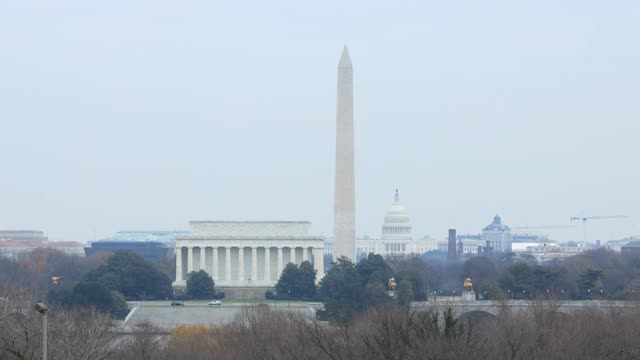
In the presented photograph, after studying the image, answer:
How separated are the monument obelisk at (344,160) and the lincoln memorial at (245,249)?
622cm

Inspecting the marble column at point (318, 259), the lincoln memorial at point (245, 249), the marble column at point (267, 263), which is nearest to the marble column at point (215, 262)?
the lincoln memorial at point (245, 249)

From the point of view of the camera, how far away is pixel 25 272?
5197 inches

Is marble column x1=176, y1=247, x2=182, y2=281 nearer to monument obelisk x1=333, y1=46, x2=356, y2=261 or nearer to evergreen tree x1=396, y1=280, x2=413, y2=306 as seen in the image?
monument obelisk x1=333, y1=46, x2=356, y2=261

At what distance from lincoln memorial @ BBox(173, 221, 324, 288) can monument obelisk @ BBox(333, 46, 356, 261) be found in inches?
245

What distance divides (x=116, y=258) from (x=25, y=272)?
16322 millimetres

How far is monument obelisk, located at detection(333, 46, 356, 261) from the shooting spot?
391 ft

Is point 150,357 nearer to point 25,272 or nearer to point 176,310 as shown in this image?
point 176,310

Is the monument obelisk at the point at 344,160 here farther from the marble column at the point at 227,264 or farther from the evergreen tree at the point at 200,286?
the evergreen tree at the point at 200,286

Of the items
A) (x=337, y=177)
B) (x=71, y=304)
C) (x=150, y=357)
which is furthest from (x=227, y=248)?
(x=150, y=357)

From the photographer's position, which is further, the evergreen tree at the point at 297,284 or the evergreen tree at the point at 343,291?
the evergreen tree at the point at 297,284

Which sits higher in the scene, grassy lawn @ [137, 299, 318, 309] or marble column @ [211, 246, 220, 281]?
marble column @ [211, 246, 220, 281]

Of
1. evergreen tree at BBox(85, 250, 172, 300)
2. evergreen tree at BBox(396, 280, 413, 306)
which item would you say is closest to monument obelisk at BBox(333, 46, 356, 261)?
evergreen tree at BBox(85, 250, 172, 300)

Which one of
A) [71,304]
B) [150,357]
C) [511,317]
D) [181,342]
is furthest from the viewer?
[71,304]

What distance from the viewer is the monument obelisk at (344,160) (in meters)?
119
